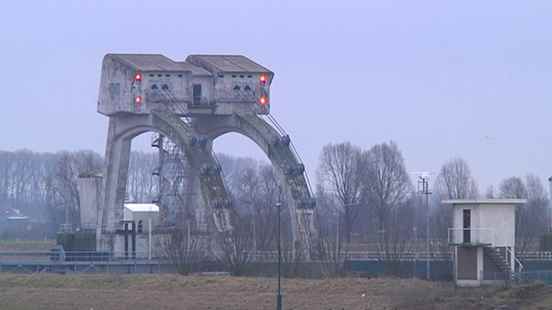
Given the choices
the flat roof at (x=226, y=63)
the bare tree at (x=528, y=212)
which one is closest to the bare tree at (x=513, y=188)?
the bare tree at (x=528, y=212)

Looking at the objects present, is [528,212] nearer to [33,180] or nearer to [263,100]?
[263,100]

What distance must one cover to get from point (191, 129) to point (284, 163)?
5352 mm

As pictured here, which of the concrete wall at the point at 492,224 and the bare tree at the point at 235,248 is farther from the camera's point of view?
the bare tree at the point at 235,248

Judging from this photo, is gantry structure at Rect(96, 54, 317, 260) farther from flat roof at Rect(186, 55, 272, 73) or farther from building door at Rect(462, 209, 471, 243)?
building door at Rect(462, 209, 471, 243)

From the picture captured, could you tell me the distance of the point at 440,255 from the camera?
217ft

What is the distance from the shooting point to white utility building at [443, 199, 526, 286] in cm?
5553

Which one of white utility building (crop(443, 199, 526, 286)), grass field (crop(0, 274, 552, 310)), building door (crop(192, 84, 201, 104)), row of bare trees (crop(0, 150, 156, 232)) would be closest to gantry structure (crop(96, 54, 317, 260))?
building door (crop(192, 84, 201, 104))

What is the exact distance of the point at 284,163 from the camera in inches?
2911

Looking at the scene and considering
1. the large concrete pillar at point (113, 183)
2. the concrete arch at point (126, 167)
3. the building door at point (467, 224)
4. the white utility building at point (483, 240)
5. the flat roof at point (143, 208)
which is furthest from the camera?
the flat roof at point (143, 208)

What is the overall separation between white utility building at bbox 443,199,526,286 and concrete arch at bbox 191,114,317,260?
15689mm

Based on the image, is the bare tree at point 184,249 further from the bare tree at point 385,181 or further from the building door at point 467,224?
the bare tree at point 385,181

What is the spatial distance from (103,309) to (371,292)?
1035 cm

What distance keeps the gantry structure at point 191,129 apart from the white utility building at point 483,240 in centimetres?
1576

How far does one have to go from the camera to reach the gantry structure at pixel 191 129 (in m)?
72.4
